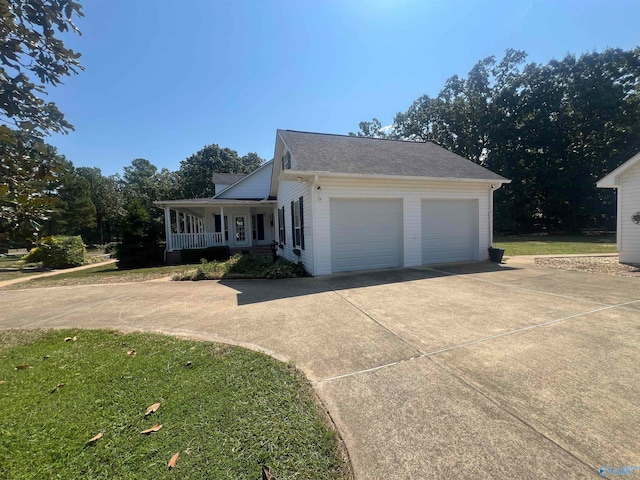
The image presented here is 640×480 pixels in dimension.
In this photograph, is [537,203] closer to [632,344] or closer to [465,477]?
[632,344]

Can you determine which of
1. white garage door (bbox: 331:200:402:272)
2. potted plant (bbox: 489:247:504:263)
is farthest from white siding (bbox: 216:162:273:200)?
potted plant (bbox: 489:247:504:263)

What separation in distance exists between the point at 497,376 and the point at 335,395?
5.44 feet

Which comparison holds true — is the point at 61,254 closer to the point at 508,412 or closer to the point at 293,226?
the point at 293,226

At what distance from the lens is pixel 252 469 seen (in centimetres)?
183

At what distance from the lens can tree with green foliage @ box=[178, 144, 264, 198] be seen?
39331mm

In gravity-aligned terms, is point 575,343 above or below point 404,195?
below

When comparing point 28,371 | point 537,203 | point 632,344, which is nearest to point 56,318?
point 28,371

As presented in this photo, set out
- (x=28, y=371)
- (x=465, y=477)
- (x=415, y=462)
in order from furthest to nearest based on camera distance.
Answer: (x=28, y=371) < (x=415, y=462) < (x=465, y=477)

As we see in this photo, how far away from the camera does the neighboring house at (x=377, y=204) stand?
8852mm

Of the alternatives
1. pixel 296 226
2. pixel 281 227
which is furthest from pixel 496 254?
pixel 281 227

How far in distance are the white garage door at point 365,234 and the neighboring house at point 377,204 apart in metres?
0.03

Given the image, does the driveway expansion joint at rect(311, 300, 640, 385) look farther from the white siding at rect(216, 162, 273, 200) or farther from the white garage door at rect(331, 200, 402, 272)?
the white siding at rect(216, 162, 273, 200)

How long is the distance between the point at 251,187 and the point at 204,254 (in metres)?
7.61

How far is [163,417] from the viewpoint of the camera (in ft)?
7.74
